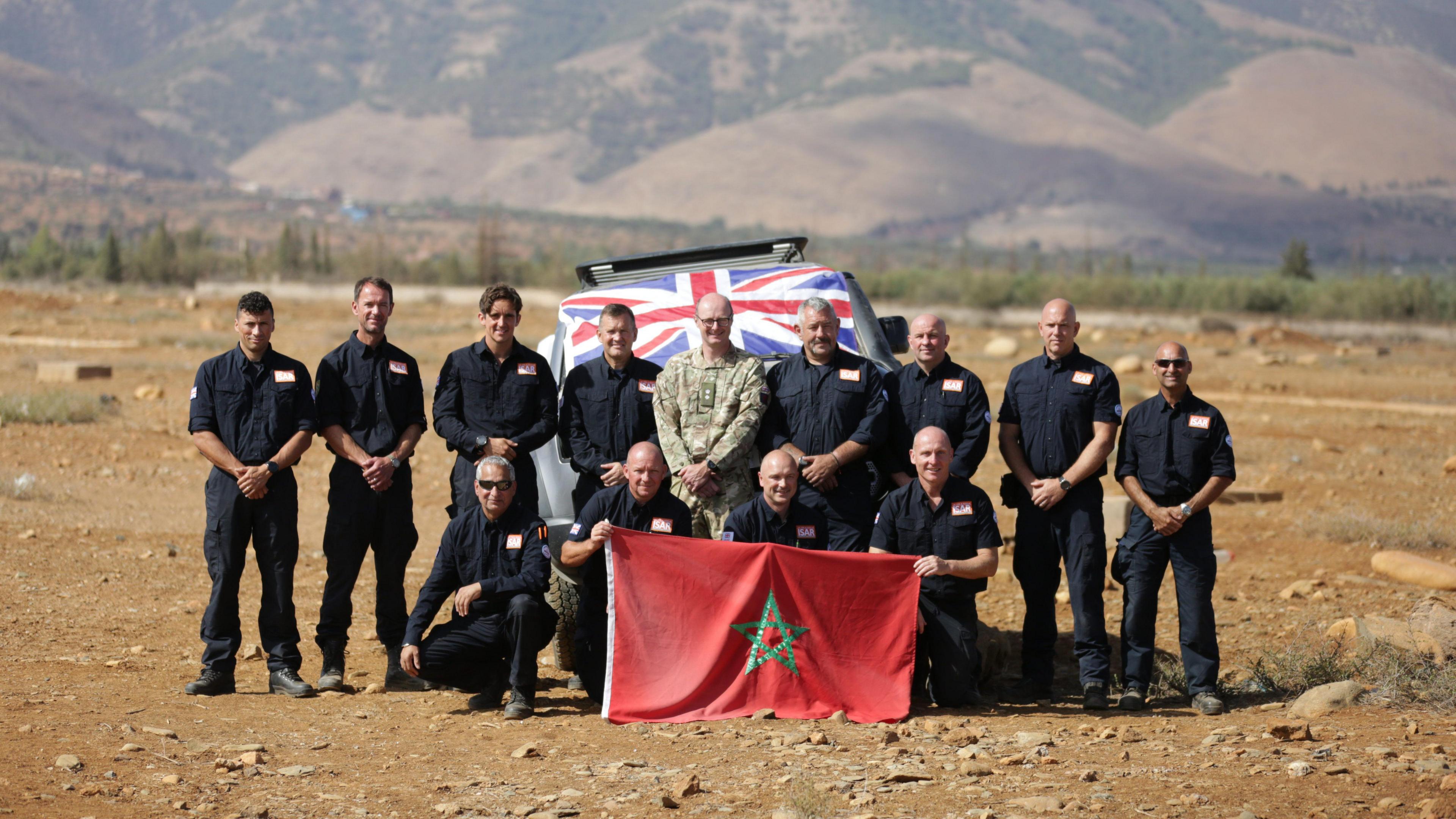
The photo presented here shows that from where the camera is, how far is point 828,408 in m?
7.77

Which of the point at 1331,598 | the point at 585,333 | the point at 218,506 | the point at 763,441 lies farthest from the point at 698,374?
the point at 1331,598

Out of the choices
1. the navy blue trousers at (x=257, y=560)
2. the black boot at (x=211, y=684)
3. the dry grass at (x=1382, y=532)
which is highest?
the navy blue trousers at (x=257, y=560)

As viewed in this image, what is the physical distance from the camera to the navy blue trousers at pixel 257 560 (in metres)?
7.52

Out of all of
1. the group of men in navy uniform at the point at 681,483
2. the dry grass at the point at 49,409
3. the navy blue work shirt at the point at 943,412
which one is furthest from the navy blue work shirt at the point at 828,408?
the dry grass at the point at 49,409

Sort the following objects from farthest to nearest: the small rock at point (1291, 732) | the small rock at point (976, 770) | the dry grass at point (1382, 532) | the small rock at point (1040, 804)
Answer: the dry grass at point (1382, 532), the small rock at point (1291, 732), the small rock at point (976, 770), the small rock at point (1040, 804)

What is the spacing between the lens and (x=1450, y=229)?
186 meters

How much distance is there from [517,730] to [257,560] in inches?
68.2

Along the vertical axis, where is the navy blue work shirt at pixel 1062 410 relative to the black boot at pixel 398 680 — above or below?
above

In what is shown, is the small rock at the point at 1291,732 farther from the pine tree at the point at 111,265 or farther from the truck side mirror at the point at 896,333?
the pine tree at the point at 111,265

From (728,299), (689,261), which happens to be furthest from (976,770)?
(689,261)

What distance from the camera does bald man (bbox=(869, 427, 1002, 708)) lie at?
7.40 m

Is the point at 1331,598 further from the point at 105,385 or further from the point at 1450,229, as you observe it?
the point at 1450,229

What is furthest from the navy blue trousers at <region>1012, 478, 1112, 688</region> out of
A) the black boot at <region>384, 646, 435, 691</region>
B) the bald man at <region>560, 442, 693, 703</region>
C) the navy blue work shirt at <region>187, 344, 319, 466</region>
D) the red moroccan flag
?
the navy blue work shirt at <region>187, 344, 319, 466</region>

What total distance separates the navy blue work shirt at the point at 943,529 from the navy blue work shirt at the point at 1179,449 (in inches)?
32.6
